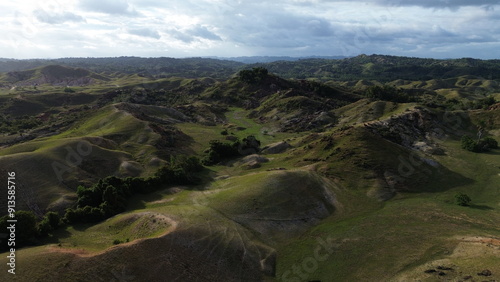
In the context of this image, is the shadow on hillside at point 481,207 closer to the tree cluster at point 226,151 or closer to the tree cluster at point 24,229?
the tree cluster at point 226,151

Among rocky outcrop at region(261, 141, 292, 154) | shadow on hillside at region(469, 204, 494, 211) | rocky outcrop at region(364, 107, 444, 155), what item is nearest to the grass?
A: shadow on hillside at region(469, 204, 494, 211)

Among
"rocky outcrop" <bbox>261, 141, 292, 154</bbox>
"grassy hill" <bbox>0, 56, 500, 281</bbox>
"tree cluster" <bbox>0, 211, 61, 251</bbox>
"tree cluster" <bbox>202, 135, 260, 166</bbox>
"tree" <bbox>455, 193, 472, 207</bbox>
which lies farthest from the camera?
"rocky outcrop" <bbox>261, 141, 292, 154</bbox>

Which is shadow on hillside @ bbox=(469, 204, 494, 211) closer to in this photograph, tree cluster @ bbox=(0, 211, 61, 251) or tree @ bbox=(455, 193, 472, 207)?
tree @ bbox=(455, 193, 472, 207)

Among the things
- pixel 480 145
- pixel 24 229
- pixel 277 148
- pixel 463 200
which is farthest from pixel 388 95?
pixel 24 229

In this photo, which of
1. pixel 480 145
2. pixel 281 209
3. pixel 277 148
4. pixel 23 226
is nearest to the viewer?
pixel 23 226

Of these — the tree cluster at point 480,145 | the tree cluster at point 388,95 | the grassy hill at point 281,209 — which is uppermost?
the tree cluster at point 388,95

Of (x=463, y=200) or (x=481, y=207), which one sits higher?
(x=463, y=200)

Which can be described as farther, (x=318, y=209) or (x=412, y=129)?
(x=412, y=129)

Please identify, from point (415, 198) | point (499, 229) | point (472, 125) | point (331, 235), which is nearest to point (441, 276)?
point (331, 235)

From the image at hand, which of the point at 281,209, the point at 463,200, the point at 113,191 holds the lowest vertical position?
the point at 281,209

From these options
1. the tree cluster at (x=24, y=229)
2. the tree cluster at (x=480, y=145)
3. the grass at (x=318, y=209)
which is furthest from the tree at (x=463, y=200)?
the tree cluster at (x=24, y=229)

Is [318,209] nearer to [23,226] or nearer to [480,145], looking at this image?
[23,226]

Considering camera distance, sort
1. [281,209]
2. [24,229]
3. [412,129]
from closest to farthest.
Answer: [24,229], [281,209], [412,129]
